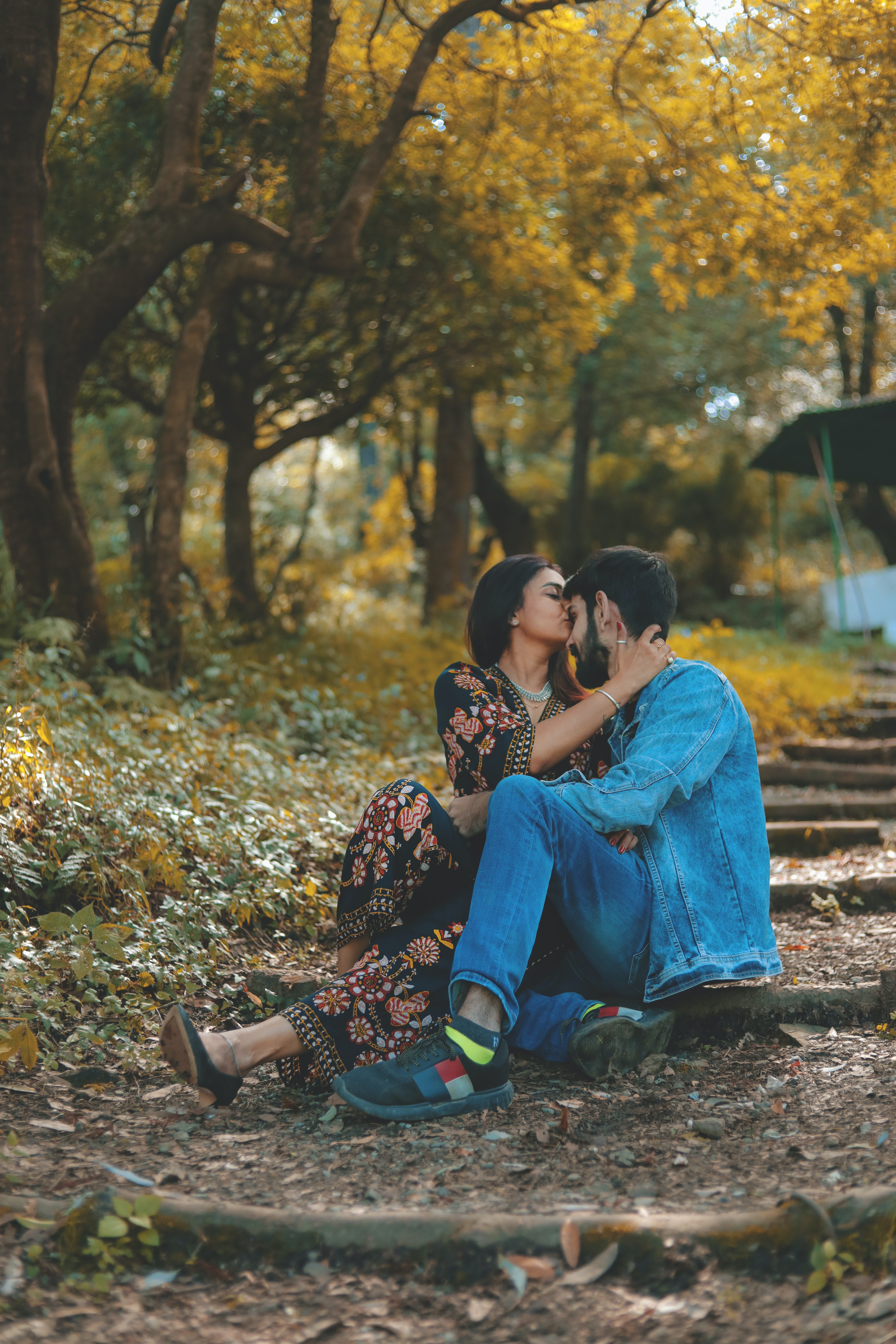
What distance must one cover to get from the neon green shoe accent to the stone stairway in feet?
8.24

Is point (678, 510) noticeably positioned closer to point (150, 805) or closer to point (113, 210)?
point (113, 210)

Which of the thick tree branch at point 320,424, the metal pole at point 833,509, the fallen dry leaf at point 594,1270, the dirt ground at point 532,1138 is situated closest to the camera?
the fallen dry leaf at point 594,1270

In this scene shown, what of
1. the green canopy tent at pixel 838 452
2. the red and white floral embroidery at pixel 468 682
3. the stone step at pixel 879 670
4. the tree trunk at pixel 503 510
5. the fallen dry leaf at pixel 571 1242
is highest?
the green canopy tent at pixel 838 452

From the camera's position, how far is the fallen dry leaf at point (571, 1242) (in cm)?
188

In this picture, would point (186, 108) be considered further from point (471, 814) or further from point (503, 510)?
point (503, 510)

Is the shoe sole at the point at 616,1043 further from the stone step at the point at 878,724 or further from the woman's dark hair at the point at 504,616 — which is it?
the stone step at the point at 878,724

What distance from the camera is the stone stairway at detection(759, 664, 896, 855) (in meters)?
5.21

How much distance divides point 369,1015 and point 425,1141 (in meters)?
0.38

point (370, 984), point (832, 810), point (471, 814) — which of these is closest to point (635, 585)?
point (471, 814)

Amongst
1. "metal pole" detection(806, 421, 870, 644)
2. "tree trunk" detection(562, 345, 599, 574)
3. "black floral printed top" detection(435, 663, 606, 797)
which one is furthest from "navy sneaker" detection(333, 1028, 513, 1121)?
"tree trunk" detection(562, 345, 599, 574)

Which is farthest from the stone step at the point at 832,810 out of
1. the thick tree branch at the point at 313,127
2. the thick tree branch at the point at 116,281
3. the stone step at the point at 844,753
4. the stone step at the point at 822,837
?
the thick tree branch at the point at 116,281

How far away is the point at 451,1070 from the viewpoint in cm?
251

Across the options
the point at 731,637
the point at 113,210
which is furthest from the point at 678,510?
the point at 113,210

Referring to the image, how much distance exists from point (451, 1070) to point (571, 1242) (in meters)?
0.65
